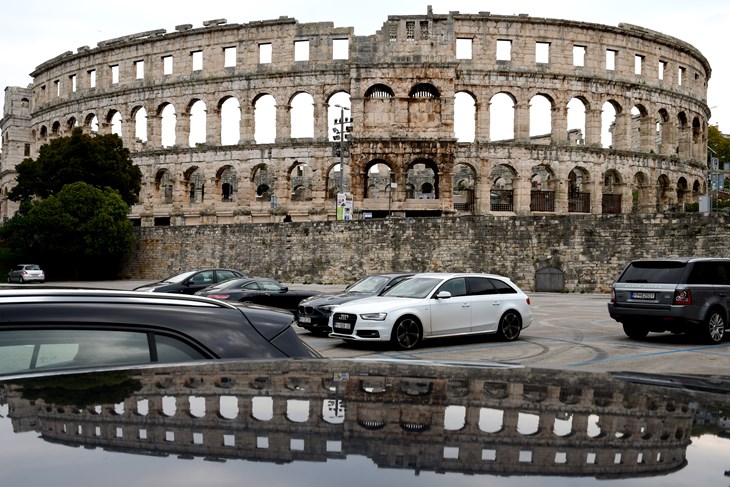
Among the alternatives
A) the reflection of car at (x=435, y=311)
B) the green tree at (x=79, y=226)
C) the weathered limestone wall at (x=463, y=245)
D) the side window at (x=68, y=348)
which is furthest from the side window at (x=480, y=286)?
the green tree at (x=79, y=226)

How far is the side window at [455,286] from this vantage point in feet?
47.1

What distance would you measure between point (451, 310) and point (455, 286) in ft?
1.94

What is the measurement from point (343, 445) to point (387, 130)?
160 feet

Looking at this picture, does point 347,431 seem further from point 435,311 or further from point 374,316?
point 435,311

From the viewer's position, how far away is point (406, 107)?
4984 cm

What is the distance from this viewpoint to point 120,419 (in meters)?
2.16

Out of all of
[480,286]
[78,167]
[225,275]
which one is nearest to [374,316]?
[480,286]

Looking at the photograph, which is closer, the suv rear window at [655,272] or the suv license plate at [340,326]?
the suv license plate at [340,326]

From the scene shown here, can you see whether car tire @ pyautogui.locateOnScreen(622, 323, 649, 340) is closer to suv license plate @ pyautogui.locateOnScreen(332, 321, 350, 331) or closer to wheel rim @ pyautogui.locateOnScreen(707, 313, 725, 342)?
wheel rim @ pyautogui.locateOnScreen(707, 313, 725, 342)

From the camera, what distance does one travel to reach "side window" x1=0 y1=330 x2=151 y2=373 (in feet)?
11.1

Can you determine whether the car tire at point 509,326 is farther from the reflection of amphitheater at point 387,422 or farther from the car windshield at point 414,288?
the reflection of amphitheater at point 387,422

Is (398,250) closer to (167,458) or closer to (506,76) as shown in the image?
(506,76)

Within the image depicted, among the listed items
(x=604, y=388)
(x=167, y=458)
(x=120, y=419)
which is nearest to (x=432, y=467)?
(x=167, y=458)

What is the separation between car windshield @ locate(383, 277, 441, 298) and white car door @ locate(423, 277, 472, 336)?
0.74 ft
